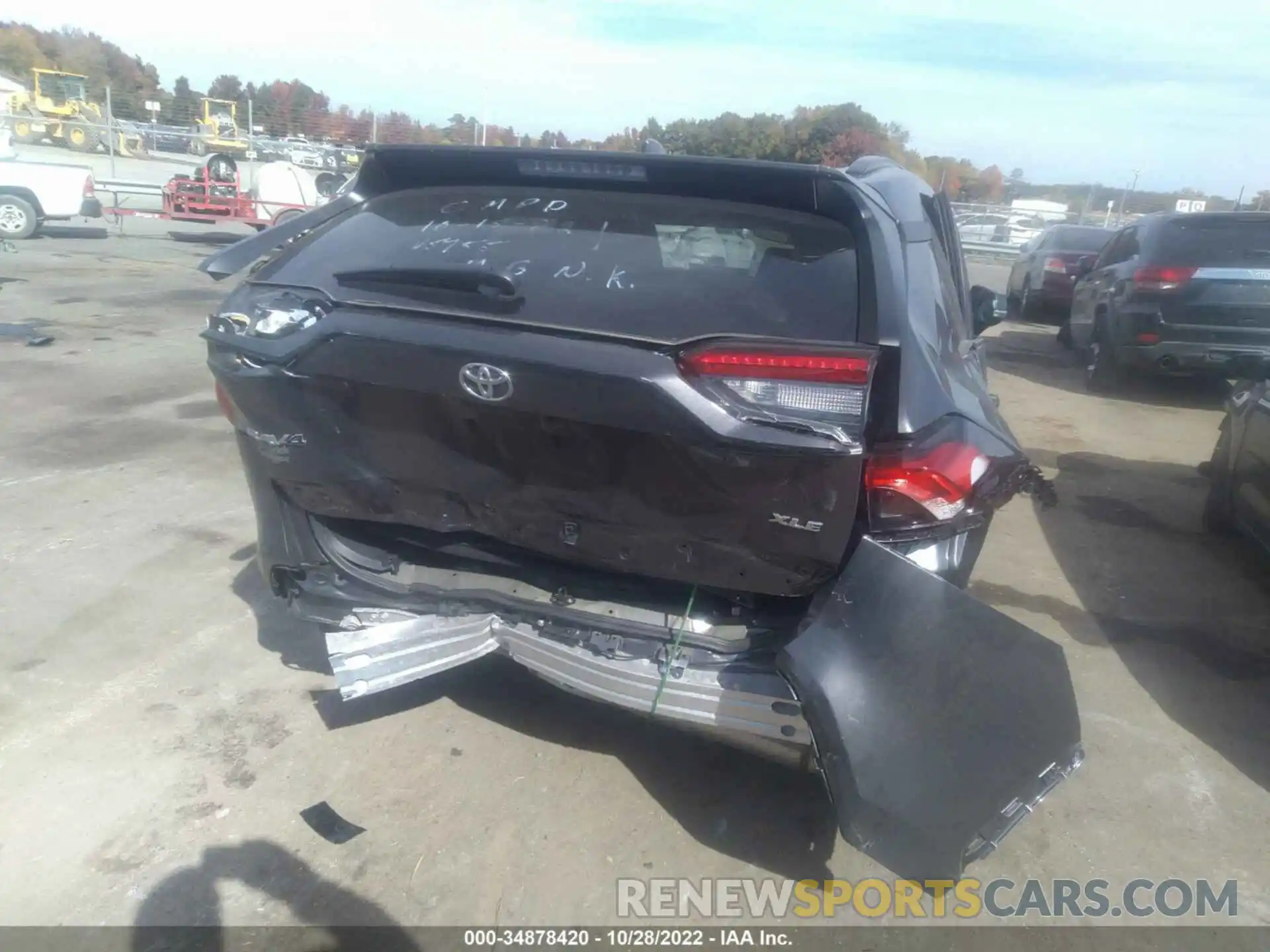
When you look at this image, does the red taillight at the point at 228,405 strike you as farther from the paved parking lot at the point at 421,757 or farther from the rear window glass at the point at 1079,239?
the rear window glass at the point at 1079,239

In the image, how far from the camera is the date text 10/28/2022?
270 cm

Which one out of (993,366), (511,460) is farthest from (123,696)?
(993,366)

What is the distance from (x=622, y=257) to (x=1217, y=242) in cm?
796

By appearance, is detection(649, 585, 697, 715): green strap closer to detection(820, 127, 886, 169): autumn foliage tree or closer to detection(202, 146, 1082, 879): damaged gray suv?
detection(202, 146, 1082, 879): damaged gray suv

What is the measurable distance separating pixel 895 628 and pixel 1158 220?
339 inches

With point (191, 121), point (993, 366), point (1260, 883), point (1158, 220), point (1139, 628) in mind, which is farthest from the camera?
point (191, 121)

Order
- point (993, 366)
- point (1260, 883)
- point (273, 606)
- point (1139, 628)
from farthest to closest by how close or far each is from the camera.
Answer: point (993, 366) < point (1139, 628) < point (273, 606) < point (1260, 883)

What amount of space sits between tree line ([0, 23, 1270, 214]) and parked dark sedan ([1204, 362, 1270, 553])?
2.06 m

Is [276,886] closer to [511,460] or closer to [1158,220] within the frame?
[511,460]

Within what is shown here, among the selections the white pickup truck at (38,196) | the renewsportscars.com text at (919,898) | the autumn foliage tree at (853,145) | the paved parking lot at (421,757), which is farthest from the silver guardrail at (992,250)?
the renewsportscars.com text at (919,898)

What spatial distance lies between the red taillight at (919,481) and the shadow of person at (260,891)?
5.47ft

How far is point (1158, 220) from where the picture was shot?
9531 millimetres

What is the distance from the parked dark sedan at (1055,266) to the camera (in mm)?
14625

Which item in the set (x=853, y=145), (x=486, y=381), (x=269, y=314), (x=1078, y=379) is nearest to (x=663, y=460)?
(x=486, y=381)
